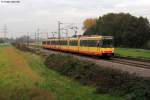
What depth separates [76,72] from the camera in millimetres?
25953

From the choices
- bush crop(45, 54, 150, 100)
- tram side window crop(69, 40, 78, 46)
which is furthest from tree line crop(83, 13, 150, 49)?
bush crop(45, 54, 150, 100)

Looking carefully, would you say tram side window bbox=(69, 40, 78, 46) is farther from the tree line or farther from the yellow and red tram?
the tree line

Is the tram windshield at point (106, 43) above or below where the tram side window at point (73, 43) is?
above

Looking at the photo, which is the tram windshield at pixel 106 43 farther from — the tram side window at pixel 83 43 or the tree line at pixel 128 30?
the tree line at pixel 128 30

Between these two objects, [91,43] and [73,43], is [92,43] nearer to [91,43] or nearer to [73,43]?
[91,43]

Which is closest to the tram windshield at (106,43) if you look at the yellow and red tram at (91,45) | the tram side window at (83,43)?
the yellow and red tram at (91,45)

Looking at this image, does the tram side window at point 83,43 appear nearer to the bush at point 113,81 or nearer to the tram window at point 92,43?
the tram window at point 92,43

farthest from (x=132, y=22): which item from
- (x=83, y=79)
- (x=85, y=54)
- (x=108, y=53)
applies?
(x=83, y=79)

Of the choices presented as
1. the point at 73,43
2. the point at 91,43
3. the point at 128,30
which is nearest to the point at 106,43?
the point at 91,43

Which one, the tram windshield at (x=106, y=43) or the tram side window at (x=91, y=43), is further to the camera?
the tram side window at (x=91, y=43)

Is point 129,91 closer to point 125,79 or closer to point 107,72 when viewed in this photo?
point 125,79

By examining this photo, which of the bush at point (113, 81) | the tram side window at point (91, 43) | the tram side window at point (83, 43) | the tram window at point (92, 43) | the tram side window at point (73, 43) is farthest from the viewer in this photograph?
the tram side window at point (73, 43)

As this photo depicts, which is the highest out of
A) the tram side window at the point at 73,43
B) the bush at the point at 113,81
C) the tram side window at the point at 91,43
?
the tram side window at the point at 91,43

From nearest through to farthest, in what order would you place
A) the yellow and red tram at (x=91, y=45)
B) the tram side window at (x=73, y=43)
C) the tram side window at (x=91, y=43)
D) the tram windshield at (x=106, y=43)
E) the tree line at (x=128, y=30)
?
the yellow and red tram at (x=91, y=45), the tram windshield at (x=106, y=43), the tram side window at (x=91, y=43), the tram side window at (x=73, y=43), the tree line at (x=128, y=30)
